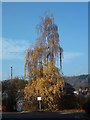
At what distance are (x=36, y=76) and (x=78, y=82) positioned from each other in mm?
33440

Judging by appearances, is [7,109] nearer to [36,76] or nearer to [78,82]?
[36,76]

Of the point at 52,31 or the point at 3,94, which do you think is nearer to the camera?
the point at 52,31

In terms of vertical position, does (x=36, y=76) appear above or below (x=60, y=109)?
above

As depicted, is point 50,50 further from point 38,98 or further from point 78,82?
point 78,82

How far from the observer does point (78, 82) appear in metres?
71.2

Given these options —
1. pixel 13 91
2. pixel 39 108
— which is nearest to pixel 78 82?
pixel 13 91

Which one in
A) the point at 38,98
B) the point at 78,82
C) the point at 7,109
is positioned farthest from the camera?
the point at 78,82

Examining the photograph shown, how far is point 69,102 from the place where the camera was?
4231cm

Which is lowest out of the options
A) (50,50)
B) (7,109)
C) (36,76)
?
(7,109)

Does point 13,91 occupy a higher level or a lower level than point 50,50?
lower

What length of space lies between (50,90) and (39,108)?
A: 2.94 metres

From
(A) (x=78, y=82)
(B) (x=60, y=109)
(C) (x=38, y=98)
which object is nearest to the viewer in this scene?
(C) (x=38, y=98)

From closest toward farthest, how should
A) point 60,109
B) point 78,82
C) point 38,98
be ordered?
point 38,98, point 60,109, point 78,82

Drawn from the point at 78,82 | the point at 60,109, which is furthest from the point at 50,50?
the point at 78,82
